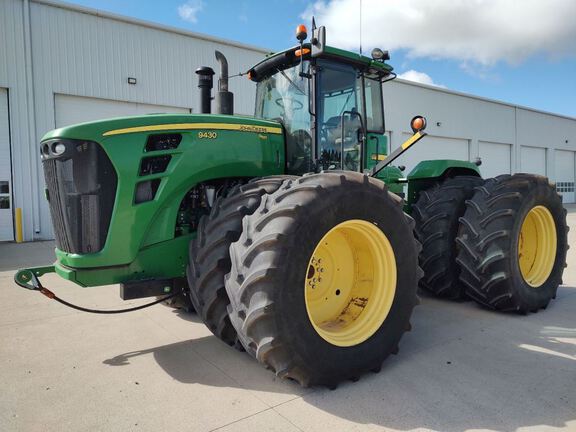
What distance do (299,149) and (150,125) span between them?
4.54 feet

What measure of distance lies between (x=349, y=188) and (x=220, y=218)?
0.93 metres

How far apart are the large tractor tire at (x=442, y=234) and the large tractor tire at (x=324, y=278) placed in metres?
1.50

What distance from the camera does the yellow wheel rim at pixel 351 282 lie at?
3.20 metres

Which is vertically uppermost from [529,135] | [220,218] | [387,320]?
[529,135]

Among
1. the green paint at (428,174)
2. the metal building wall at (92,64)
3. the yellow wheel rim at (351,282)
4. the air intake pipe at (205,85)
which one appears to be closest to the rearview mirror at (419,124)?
the yellow wheel rim at (351,282)

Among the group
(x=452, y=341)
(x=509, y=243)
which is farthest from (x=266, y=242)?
(x=509, y=243)

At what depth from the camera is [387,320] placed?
3215 millimetres

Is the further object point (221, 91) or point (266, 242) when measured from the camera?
point (221, 91)

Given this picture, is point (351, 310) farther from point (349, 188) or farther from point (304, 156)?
point (304, 156)

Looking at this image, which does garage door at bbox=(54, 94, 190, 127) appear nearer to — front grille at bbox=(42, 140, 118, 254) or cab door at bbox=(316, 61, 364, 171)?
cab door at bbox=(316, 61, 364, 171)

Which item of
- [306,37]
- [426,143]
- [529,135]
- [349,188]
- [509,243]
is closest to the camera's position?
[349,188]

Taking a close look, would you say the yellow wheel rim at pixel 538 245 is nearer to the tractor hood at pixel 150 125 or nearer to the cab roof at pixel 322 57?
the cab roof at pixel 322 57

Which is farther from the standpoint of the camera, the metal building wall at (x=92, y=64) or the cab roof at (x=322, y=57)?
the metal building wall at (x=92, y=64)

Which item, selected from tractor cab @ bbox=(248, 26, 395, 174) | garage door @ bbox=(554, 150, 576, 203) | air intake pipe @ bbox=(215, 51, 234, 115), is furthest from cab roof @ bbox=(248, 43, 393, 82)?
garage door @ bbox=(554, 150, 576, 203)
